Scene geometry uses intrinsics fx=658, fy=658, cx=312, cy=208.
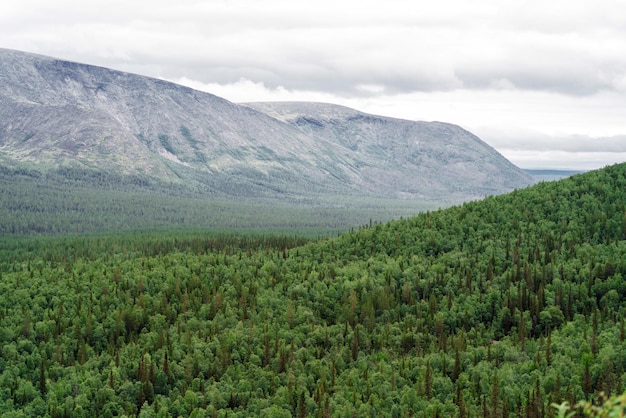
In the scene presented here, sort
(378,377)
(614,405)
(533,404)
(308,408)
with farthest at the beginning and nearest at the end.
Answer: (378,377) < (308,408) < (533,404) < (614,405)

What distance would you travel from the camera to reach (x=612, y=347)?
182 metres

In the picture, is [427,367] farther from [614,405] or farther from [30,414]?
[614,405]

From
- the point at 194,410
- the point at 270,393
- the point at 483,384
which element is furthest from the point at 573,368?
the point at 194,410

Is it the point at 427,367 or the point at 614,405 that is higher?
the point at 614,405

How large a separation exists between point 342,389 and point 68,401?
74712 millimetres

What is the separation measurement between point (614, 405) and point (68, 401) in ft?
582

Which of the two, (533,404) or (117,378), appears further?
(117,378)

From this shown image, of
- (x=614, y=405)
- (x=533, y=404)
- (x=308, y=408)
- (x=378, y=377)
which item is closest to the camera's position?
(x=614, y=405)

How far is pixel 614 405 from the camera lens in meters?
25.5

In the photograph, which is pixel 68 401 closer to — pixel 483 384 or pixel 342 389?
pixel 342 389

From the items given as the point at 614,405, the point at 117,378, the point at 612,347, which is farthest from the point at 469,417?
the point at 614,405

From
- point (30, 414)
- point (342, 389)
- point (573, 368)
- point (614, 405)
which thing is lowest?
point (30, 414)

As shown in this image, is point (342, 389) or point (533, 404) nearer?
point (533, 404)

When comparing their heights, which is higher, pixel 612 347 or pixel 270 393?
pixel 612 347
